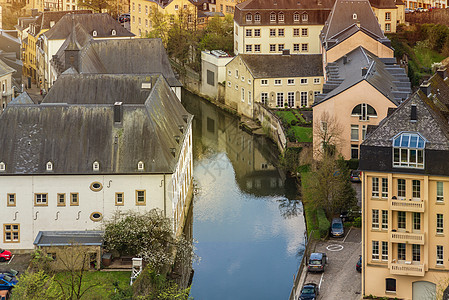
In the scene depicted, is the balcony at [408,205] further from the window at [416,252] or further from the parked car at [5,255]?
the parked car at [5,255]

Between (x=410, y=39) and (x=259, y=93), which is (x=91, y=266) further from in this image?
(x=410, y=39)

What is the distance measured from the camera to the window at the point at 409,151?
62344 mm

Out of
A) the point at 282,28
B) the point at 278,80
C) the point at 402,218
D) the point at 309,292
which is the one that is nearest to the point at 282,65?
the point at 278,80

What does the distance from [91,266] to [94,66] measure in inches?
1327

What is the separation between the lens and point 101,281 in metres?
65.6

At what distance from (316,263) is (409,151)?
34.8 feet

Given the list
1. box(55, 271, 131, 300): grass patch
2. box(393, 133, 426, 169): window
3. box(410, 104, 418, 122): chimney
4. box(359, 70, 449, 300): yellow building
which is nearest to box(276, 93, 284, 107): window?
box(55, 271, 131, 300): grass patch

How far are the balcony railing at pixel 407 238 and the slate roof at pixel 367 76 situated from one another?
2958 cm

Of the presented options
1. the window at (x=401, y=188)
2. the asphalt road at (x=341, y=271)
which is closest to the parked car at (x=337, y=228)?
the asphalt road at (x=341, y=271)

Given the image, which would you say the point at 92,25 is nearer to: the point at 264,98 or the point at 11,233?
the point at 264,98

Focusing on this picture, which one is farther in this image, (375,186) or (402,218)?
(375,186)

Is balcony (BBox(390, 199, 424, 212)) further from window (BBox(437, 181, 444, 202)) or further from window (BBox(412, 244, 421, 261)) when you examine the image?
window (BBox(412, 244, 421, 261))

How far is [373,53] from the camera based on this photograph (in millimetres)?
108625

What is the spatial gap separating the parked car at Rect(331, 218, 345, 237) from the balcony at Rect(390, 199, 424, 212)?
516 inches
